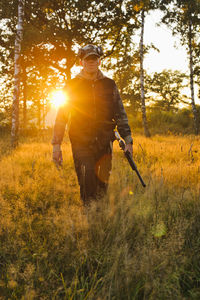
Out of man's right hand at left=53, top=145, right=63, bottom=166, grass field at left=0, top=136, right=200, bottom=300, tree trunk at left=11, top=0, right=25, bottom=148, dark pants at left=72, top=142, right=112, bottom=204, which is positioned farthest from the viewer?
tree trunk at left=11, top=0, right=25, bottom=148

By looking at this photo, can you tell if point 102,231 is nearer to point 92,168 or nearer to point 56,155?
point 92,168

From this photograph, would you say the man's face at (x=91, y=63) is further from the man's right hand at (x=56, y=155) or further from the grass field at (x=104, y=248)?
the grass field at (x=104, y=248)

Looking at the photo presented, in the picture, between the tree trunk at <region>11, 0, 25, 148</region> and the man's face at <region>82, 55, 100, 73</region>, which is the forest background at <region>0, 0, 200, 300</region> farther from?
the man's face at <region>82, 55, 100, 73</region>

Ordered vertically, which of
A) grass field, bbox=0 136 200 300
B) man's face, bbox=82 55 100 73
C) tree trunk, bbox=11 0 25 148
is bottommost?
grass field, bbox=0 136 200 300

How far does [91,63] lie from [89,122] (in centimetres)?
85

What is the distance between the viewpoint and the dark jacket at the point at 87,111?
114 inches

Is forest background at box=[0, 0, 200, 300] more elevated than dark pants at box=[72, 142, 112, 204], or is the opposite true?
dark pants at box=[72, 142, 112, 204]

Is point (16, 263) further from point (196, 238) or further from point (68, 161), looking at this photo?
point (68, 161)

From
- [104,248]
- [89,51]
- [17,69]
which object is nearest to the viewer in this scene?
[104,248]

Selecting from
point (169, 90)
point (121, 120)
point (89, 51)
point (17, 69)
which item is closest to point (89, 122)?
point (121, 120)

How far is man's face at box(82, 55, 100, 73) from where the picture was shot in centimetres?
286

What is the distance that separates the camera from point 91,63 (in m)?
2.89

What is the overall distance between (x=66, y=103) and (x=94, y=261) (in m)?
2.13

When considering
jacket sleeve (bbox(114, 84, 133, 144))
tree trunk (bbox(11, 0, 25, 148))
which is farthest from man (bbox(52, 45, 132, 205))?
tree trunk (bbox(11, 0, 25, 148))
